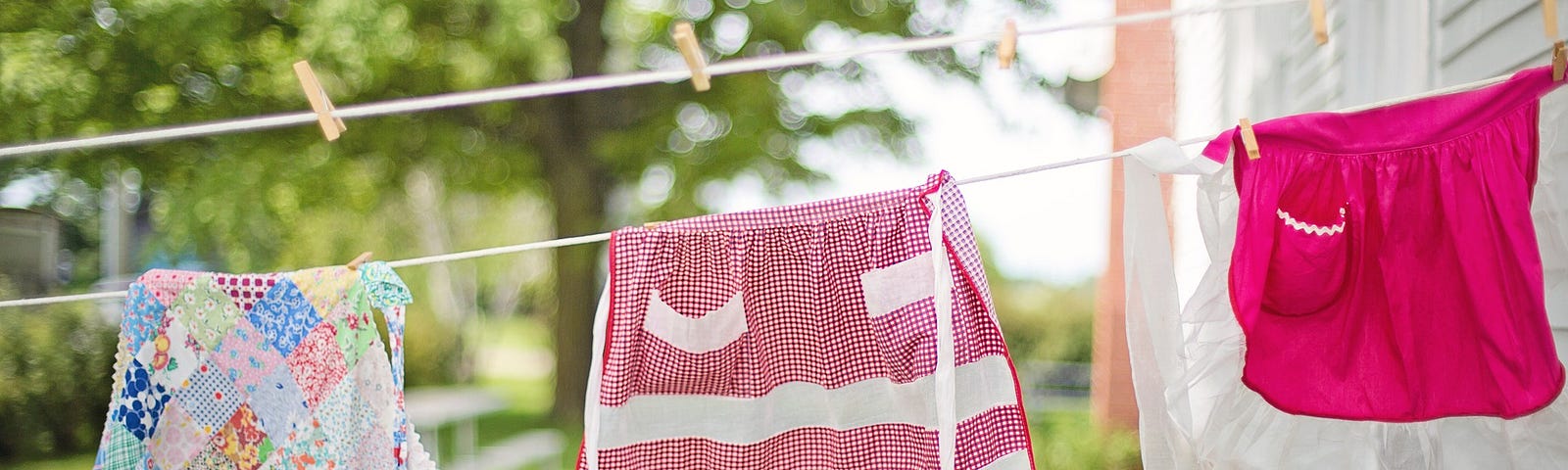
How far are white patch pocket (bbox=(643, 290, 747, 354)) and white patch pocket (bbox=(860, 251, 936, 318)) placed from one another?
206 millimetres

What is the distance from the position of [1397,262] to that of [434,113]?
4.52 m

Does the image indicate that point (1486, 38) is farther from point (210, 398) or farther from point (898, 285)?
point (210, 398)

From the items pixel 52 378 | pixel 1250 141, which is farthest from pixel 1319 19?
pixel 52 378

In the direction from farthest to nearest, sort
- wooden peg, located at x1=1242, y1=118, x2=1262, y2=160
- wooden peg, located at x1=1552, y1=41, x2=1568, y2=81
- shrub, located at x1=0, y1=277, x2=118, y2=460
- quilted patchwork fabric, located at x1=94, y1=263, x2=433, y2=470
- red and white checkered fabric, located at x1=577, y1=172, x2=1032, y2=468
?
shrub, located at x1=0, y1=277, x2=118, y2=460, quilted patchwork fabric, located at x1=94, y1=263, x2=433, y2=470, red and white checkered fabric, located at x1=577, y1=172, x2=1032, y2=468, wooden peg, located at x1=1242, y1=118, x2=1262, y2=160, wooden peg, located at x1=1552, y1=41, x2=1568, y2=81

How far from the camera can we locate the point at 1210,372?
1.58 metres

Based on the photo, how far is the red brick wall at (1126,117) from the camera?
5.03m

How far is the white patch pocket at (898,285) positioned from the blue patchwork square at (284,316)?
93 centimetres

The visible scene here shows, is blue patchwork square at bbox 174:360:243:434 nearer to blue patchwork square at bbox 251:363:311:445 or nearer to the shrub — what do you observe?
blue patchwork square at bbox 251:363:311:445

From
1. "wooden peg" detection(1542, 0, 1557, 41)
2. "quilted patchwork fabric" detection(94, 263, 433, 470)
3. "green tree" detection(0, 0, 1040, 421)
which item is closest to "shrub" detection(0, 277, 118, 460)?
"green tree" detection(0, 0, 1040, 421)

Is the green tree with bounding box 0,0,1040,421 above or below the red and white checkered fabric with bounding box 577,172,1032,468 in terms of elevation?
above

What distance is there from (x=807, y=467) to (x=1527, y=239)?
40.0 inches

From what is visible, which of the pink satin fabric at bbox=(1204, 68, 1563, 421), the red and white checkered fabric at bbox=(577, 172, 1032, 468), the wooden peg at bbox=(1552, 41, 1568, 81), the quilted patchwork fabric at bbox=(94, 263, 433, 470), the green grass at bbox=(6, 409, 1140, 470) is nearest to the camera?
the wooden peg at bbox=(1552, 41, 1568, 81)

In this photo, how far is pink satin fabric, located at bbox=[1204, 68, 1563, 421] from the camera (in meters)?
1.38

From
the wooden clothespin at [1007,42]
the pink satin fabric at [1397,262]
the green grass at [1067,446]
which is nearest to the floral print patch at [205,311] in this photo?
the wooden clothespin at [1007,42]
